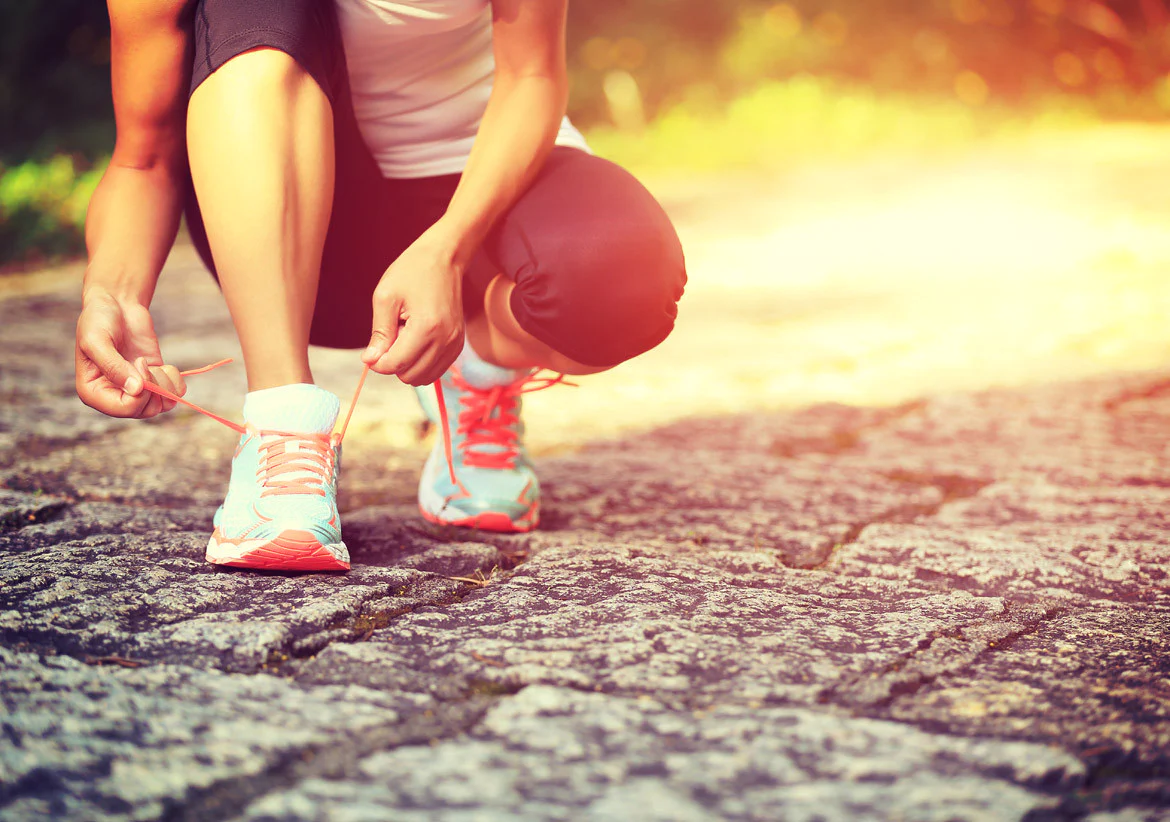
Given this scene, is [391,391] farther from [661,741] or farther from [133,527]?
[661,741]

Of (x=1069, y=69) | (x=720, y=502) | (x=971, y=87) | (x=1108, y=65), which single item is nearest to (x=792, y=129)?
(x=971, y=87)

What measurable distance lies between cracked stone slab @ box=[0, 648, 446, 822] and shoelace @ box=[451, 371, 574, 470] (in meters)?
0.67

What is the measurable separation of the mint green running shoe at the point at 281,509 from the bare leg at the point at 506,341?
0.30 m

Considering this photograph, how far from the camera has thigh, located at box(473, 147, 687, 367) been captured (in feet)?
4.43

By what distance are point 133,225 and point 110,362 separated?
231 mm

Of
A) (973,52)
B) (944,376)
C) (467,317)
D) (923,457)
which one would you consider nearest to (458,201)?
(467,317)

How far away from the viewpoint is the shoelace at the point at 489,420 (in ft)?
5.11

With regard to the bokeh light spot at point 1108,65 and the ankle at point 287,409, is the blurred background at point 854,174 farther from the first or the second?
the ankle at point 287,409

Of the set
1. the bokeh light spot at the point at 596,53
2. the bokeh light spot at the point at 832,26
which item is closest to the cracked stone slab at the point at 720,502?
the bokeh light spot at the point at 596,53

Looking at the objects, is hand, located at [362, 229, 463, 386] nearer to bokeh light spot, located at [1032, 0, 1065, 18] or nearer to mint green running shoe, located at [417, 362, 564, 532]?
mint green running shoe, located at [417, 362, 564, 532]

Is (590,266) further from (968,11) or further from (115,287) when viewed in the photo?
(968,11)

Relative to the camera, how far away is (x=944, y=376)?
2.47 m

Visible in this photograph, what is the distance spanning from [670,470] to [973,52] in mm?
9251

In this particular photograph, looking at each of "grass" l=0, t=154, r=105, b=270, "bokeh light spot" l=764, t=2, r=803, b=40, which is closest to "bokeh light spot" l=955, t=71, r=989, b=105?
"bokeh light spot" l=764, t=2, r=803, b=40
